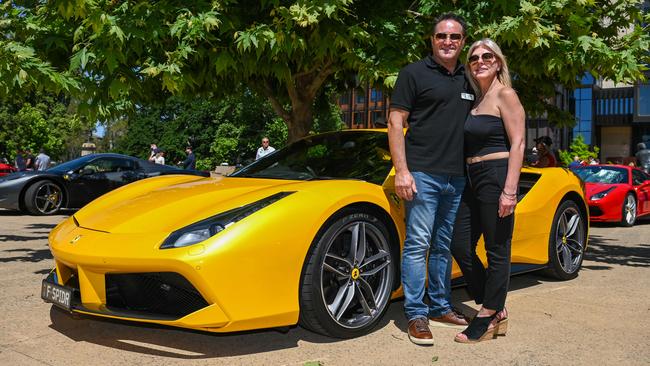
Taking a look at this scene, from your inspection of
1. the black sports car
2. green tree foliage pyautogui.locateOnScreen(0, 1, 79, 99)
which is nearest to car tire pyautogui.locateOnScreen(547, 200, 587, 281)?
green tree foliage pyautogui.locateOnScreen(0, 1, 79, 99)

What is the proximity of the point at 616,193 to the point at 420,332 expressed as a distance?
957 cm

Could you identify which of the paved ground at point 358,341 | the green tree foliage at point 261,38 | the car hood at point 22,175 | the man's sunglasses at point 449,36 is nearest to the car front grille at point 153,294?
the paved ground at point 358,341

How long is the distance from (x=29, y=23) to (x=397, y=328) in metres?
4.44

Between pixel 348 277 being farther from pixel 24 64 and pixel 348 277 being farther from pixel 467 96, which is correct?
pixel 24 64

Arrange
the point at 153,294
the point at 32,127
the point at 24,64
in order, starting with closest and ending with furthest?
the point at 153,294 → the point at 24,64 → the point at 32,127

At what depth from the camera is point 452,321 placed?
404 centimetres

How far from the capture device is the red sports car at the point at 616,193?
1166 centimetres

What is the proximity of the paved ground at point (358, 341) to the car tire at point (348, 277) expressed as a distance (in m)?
0.14

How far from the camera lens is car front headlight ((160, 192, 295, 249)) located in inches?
126

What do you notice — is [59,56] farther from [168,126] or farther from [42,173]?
[168,126]

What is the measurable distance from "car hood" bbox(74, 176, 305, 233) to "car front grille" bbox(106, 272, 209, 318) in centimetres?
28

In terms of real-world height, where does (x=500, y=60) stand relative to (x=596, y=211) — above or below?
above

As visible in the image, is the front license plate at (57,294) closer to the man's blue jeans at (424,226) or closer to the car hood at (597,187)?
the man's blue jeans at (424,226)

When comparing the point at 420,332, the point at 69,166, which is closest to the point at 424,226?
the point at 420,332
